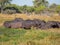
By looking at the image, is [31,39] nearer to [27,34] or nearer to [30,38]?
[30,38]

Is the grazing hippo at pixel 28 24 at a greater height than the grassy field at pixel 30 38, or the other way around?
the grassy field at pixel 30 38

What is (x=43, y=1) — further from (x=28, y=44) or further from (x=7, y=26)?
(x=28, y=44)

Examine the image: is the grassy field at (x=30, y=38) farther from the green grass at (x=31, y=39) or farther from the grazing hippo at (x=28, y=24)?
the grazing hippo at (x=28, y=24)

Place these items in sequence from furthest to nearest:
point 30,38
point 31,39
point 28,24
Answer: point 28,24 < point 30,38 < point 31,39

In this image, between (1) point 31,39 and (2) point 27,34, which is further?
(2) point 27,34

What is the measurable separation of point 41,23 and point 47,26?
782 mm

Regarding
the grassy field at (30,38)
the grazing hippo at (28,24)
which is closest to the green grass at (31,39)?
the grassy field at (30,38)

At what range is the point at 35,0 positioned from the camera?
75125 mm

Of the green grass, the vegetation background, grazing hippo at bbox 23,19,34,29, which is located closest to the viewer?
the green grass

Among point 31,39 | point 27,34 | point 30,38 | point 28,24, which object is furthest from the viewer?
point 28,24

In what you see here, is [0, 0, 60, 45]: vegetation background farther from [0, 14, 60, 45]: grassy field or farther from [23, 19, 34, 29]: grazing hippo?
[23, 19, 34, 29]: grazing hippo

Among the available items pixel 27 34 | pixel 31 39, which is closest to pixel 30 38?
pixel 31 39

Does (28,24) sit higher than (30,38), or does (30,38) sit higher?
(30,38)

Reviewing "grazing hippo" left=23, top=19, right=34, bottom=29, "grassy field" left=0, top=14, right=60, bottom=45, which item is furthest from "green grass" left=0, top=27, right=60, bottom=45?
"grazing hippo" left=23, top=19, right=34, bottom=29
